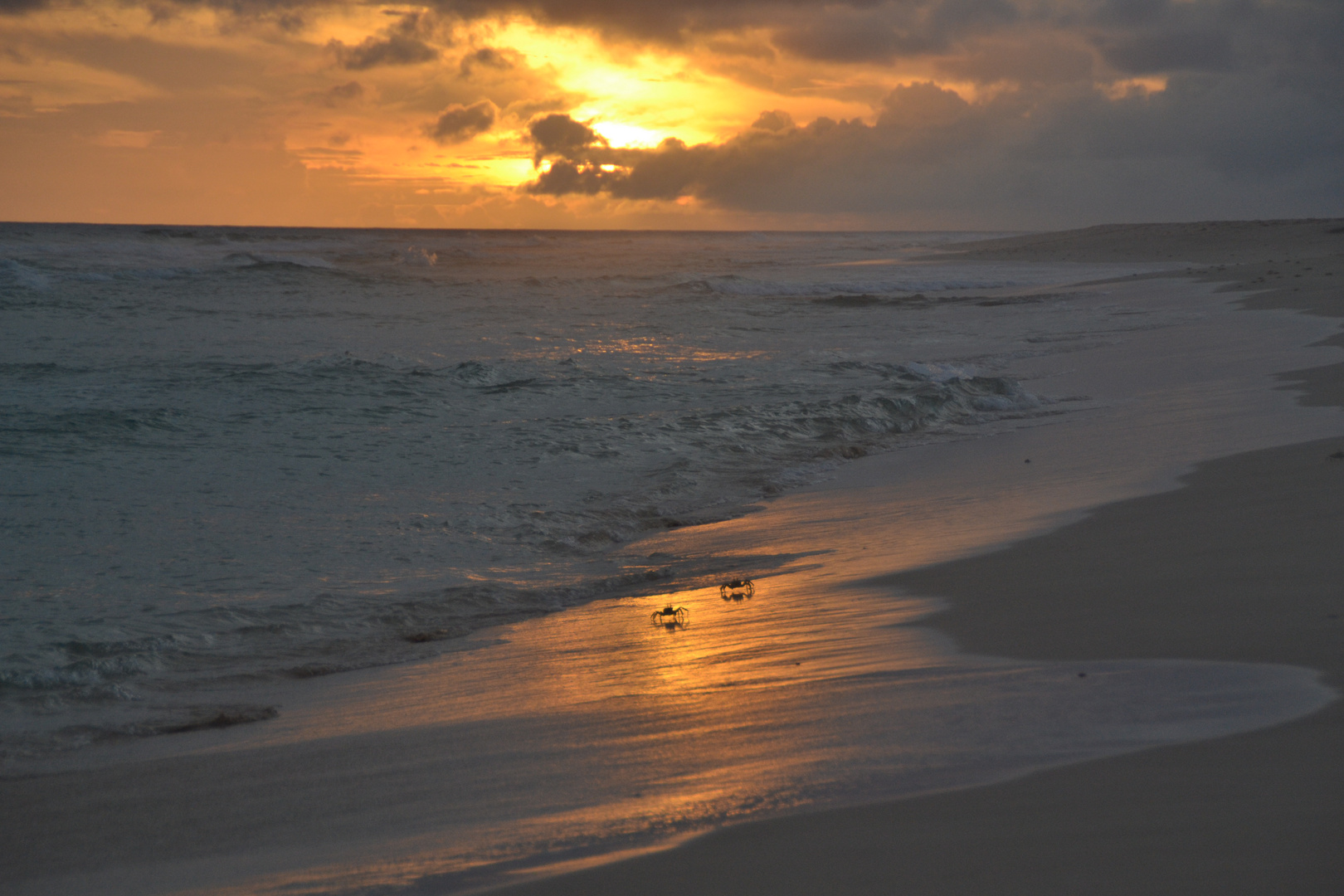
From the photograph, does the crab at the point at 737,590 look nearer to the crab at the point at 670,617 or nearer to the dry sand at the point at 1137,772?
the crab at the point at 670,617

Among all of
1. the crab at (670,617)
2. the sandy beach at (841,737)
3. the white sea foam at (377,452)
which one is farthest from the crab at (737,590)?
the white sea foam at (377,452)

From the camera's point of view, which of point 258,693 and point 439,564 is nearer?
point 258,693

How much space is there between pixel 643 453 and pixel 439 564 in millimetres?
3466

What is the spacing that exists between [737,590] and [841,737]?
2.15m

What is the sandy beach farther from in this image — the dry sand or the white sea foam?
the white sea foam

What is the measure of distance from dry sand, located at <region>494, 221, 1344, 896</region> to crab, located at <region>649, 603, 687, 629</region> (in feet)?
3.53

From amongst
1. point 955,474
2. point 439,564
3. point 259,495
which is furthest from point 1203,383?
point 259,495

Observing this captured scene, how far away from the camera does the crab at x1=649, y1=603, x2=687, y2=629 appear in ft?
14.6

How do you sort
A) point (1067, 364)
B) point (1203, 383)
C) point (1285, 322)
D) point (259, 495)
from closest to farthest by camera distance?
point (259, 495) < point (1203, 383) < point (1067, 364) < point (1285, 322)

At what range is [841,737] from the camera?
2.77 metres

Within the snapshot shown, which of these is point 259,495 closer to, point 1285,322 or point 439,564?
point 439,564

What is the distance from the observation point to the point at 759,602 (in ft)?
15.5

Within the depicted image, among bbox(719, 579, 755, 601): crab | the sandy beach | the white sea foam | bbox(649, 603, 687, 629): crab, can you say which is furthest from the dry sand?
the white sea foam

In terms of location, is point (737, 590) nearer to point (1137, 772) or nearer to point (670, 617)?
point (670, 617)
